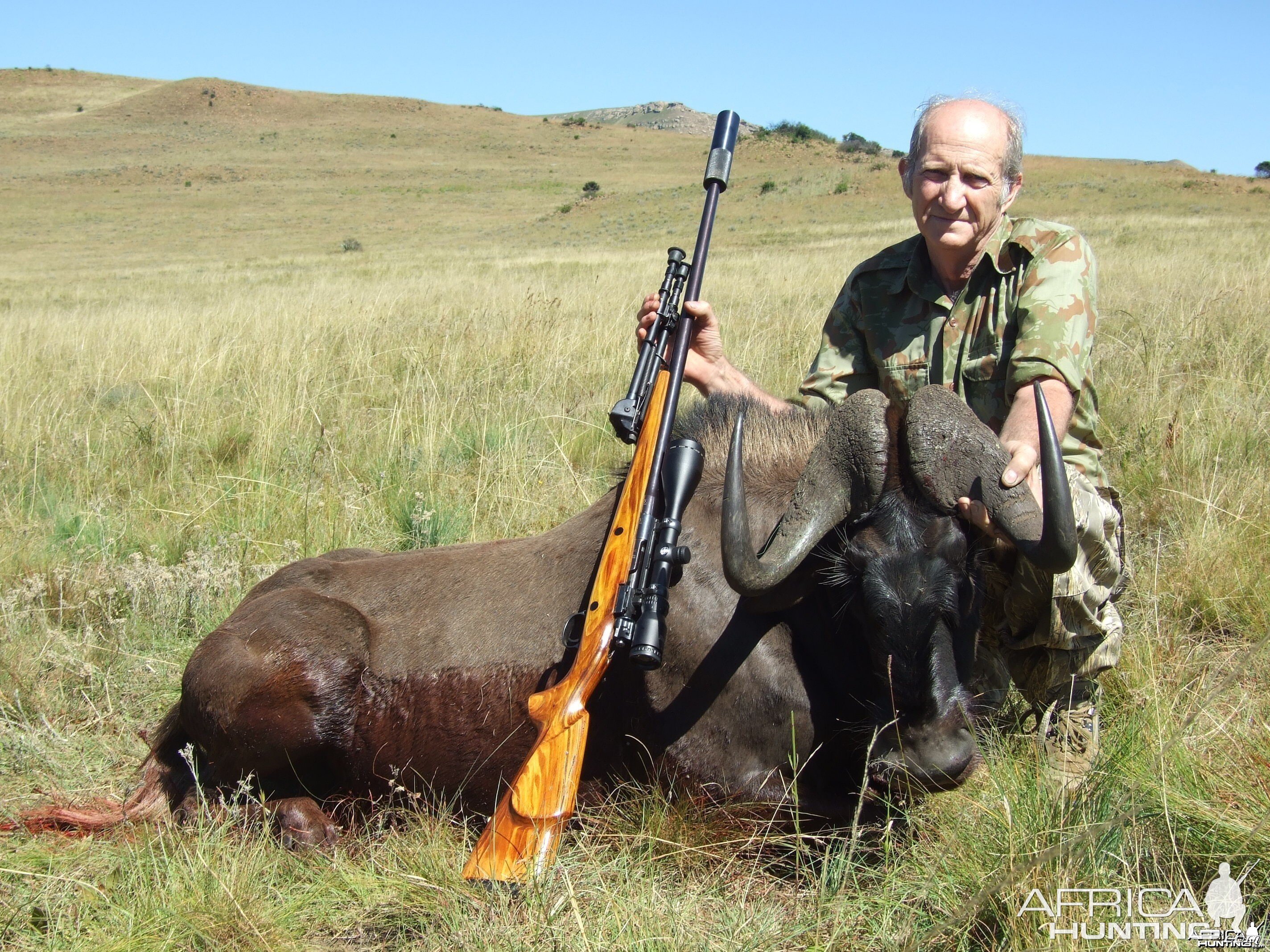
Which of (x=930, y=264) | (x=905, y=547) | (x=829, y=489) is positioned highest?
(x=930, y=264)

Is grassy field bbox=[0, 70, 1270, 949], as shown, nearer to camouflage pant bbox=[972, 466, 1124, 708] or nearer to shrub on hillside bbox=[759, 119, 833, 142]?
camouflage pant bbox=[972, 466, 1124, 708]

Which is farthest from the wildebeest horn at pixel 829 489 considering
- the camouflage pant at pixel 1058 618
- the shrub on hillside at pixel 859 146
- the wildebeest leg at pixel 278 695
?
the shrub on hillside at pixel 859 146

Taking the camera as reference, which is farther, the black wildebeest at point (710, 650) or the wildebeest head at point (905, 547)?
the black wildebeest at point (710, 650)

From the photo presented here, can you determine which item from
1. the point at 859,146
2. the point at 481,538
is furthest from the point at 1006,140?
the point at 859,146

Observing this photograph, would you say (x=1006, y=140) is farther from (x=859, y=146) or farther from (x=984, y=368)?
(x=859, y=146)

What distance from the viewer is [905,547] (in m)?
3.03

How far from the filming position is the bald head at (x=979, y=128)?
3.76 meters

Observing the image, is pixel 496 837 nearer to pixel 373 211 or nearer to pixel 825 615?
pixel 825 615

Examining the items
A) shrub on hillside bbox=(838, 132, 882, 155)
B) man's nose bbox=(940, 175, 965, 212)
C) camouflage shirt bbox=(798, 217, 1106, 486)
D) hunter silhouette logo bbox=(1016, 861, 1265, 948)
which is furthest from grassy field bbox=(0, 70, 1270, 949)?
shrub on hillside bbox=(838, 132, 882, 155)

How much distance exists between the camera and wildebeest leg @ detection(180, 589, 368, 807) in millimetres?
3449

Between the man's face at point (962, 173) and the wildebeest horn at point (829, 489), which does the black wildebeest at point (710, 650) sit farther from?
the man's face at point (962, 173)

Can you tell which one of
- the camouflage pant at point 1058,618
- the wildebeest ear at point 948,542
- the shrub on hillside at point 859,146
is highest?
the shrub on hillside at point 859,146

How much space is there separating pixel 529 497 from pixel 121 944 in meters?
3.42

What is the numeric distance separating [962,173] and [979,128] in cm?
18
